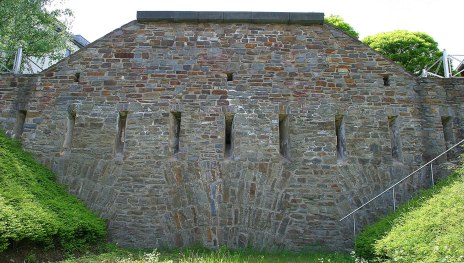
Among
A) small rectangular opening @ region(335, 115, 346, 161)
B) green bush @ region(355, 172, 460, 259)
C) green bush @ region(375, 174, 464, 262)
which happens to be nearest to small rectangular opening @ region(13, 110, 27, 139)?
small rectangular opening @ region(335, 115, 346, 161)

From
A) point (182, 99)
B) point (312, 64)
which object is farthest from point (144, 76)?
point (312, 64)

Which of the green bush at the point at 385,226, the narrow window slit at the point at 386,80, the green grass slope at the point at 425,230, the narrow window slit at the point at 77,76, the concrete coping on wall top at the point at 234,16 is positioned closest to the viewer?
the green grass slope at the point at 425,230

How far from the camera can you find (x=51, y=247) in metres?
7.24

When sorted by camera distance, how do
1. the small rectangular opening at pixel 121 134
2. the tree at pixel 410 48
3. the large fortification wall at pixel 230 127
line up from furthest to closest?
the tree at pixel 410 48, the small rectangular opening at pixel 121 134, the large fortification wall at pixel 230 127

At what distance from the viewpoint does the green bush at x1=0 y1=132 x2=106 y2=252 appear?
665cm

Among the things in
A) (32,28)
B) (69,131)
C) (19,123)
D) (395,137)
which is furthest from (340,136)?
(32,28)

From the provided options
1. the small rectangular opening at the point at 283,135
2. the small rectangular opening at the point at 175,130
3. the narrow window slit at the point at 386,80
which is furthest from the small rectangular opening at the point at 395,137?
the small rectangular opening at the point at 175,130

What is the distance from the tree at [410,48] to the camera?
65.8ft

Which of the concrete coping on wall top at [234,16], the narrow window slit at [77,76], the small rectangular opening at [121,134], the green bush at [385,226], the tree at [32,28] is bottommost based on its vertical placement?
the green bush at [385,226]

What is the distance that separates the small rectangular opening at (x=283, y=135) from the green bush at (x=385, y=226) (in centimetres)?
263

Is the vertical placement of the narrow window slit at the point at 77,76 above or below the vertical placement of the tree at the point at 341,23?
below

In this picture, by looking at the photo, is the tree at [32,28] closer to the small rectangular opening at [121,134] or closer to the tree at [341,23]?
the small rectangular opening at [121,134]

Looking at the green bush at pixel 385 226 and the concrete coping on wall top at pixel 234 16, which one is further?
the concrete coping on wall top at pixel 234 16

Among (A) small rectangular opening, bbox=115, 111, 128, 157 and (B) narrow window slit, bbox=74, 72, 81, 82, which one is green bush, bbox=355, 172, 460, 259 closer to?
(A) small rectangular opening, bbox=115, 111, 128, 157
